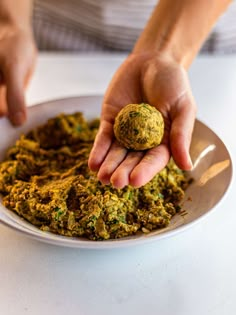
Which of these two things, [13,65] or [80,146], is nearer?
[80,146]

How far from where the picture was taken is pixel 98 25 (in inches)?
73.8

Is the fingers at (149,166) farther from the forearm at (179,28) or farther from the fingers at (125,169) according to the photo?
the forearm at (179,28)

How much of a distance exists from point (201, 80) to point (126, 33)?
330 mm

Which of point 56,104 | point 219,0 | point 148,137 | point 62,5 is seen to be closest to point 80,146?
point 56,104

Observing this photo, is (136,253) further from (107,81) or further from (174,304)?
(107,81)

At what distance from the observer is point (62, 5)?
1.91 m

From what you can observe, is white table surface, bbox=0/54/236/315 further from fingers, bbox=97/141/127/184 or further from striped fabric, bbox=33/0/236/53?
striped fabric, bbox=33/0/236/53

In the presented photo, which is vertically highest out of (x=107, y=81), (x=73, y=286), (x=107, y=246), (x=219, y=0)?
(x=219, y=0)

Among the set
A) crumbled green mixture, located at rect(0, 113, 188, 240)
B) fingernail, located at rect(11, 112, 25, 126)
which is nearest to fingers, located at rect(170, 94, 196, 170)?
crumbled green mixture, located at rect(0, 113, 188, 240)

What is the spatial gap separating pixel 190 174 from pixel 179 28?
469 mm

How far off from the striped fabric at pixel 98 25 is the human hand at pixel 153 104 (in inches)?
18.7

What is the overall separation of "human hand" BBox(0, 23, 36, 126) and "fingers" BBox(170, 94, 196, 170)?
1.55 feet

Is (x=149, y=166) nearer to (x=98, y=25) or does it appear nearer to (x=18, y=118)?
(x=18, y=118)

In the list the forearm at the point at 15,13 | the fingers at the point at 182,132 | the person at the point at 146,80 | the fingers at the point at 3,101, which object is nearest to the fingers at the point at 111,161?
Answer: the person at the point at 146,80
